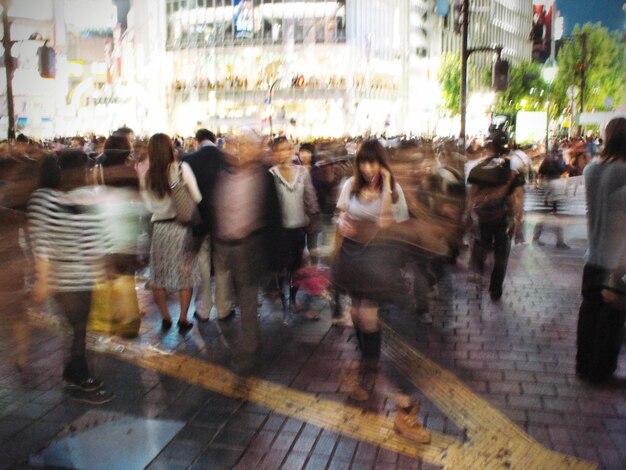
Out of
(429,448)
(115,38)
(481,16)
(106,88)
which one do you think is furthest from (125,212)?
(481,16)

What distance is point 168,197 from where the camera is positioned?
261 inches

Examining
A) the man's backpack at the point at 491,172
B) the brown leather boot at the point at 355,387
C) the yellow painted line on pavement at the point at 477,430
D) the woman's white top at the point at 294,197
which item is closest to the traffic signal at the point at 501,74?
the man's backpack at the point at 491,172

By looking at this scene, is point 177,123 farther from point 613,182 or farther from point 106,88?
point 613,182

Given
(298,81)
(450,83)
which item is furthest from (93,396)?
(298,81)

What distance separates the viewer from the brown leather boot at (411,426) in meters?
4.34

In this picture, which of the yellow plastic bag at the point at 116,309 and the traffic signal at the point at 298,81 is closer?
the yellow plastic bag at the point at 116,309

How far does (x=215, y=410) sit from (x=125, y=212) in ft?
4.74

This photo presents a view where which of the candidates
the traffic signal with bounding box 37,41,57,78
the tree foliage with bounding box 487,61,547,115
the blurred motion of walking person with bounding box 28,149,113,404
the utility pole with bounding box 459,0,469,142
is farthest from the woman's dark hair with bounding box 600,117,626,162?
the tree foliage with bounding box 487,61,547,115

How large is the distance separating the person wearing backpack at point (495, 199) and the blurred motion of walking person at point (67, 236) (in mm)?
4641

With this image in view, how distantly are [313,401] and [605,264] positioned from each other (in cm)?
222

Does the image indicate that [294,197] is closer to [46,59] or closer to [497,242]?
[497,242]

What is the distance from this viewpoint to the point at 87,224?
184 inches

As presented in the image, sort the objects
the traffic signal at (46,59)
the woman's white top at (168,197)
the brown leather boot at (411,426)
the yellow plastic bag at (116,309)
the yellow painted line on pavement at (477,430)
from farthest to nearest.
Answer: the traffic signal at (46,59), the woman's white top at (168,197), the yellow plastic bag at (116,309), the brown leather boot at (411,426), the yellow painted line on pavement at (477,430)

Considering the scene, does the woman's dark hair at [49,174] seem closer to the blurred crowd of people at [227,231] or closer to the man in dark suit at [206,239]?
the blurred crowd of people at [227,231]
